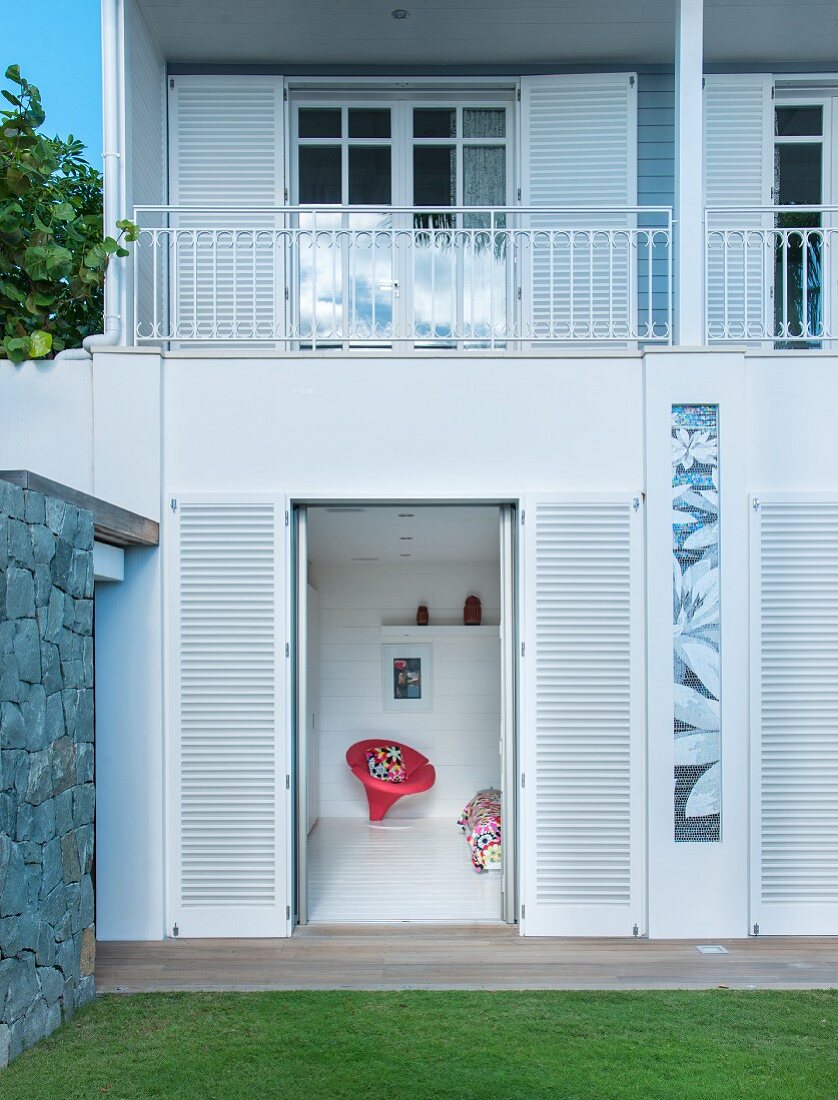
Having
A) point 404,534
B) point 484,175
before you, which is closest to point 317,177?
point 484,175

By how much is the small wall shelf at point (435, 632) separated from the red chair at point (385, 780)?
989mm

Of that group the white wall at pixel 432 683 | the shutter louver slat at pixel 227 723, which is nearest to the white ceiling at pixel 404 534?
the white wall at pixel 432 683

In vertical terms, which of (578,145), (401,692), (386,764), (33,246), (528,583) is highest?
(578,145)

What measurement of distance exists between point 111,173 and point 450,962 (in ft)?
14.9

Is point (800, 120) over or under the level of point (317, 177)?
over

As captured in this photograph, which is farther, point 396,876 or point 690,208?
point 396,876

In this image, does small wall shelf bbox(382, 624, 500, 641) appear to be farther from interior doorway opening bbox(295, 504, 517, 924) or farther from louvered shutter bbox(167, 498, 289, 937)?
louvered shutter bbox(167, 498, 289, 937)

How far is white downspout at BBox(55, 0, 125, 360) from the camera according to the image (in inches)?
226

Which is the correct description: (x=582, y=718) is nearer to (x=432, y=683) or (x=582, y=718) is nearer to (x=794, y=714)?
(x=794, y=714)

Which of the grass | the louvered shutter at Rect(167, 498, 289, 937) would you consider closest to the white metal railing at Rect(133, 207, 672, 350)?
the louvered shutter at Rect(167, 498, 289, 937)

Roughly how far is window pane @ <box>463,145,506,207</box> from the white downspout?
2.58 m

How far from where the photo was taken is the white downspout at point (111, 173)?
574cm

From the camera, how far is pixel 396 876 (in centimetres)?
701

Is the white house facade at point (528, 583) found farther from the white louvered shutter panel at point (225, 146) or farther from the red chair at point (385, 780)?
the red chair at point (385, 780)
